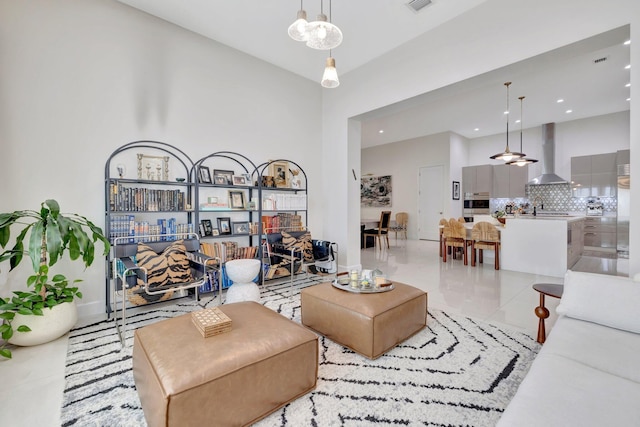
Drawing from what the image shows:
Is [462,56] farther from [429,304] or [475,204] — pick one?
[475,204]

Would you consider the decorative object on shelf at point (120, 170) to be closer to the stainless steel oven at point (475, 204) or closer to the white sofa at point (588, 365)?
the white sofa at point (588, 365)

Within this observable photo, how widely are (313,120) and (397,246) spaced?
14.4ft

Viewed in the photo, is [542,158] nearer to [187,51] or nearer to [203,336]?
[187,51]

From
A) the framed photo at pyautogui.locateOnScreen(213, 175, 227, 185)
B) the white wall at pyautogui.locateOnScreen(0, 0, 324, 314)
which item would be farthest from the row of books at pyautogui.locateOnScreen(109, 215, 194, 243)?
the framed photo at pyautogui.locateOnScreen(213, 175, 227, 185)

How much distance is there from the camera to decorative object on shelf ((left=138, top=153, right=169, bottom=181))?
10.6ft

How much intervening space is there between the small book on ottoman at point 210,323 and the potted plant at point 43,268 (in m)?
1.23

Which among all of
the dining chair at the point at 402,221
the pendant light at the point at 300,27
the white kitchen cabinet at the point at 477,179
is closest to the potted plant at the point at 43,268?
the pendant light at the point at 300,27

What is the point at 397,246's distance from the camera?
781 centimetres

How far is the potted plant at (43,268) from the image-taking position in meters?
2.07

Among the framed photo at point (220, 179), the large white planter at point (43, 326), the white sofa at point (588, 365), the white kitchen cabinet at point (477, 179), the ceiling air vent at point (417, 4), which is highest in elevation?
the ceiling air vent at point (417, 4)

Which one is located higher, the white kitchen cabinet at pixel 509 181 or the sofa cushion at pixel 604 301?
the white kitchen cabinet at pixel 509 181

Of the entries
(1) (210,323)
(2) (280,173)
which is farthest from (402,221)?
(1) (210,323)

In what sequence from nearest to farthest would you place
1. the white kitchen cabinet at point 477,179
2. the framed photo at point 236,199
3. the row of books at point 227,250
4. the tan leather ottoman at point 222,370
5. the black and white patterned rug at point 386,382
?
the tan leather ottoman at point 222,370 → the black and white patterned rug at point 386,382 → the row of books at point 227,250 → the framed photo at point 236,199 → the white kitchen cabinet at point 477,179

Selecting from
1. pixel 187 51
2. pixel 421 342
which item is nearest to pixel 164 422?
pixel 421 342
